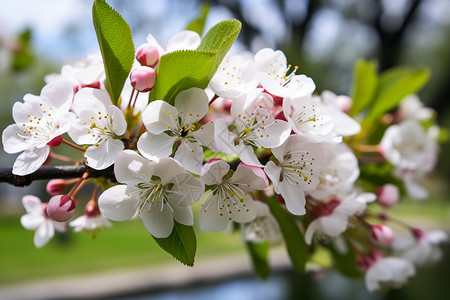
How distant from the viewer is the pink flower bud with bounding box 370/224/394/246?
2.56 feet

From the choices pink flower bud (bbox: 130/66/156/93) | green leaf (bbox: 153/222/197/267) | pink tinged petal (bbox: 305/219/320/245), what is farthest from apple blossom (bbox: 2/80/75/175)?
pink tinged petal (bbox: 305/219/320/245)

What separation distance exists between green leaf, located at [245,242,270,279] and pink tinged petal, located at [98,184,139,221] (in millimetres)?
469

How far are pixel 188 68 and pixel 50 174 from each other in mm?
265

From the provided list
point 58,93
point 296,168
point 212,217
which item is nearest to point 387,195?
point 296,168

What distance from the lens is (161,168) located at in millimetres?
502

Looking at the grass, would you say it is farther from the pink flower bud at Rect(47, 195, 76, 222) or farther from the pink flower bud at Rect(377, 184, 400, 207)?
the pink flower bud at Rect(47, 195, 76, 222)

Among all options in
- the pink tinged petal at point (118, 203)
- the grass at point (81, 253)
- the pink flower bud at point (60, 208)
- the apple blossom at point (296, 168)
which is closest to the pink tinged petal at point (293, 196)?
the apple blossom at point (296, 168)

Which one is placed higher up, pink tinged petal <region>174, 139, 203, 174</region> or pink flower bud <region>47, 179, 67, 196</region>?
pink tinged petal <region>174, 139, 203, 174</region>

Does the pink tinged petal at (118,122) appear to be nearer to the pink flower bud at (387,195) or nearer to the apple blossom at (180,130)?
the apple blossom at (180,130)

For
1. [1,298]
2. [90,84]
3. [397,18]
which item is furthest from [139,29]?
[90,84]

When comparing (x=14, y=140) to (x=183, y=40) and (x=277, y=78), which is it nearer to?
(x=183, y=40)

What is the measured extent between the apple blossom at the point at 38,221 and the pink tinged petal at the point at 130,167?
0.28m

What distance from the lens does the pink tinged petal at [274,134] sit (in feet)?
1.77

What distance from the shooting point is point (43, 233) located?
0.70 metres
